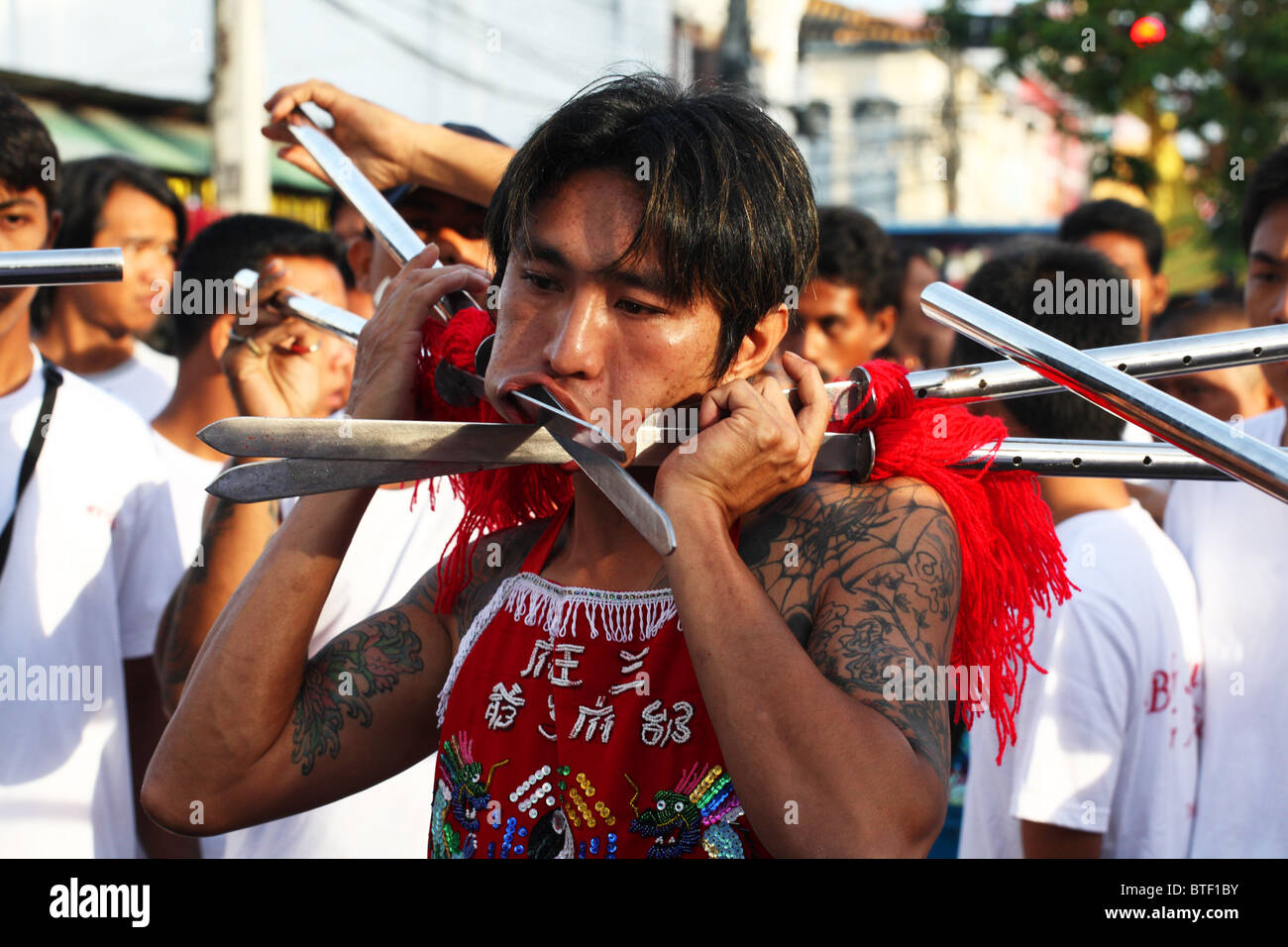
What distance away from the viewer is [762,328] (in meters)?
1.81

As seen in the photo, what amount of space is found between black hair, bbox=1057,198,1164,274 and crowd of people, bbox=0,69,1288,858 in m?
1.53

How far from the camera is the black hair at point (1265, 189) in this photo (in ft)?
9.86

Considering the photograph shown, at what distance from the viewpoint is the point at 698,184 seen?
1.71 m

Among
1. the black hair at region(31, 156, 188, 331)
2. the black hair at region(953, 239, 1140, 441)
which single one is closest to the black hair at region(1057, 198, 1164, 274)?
the black hair at region(953, 239, 1140, 441)

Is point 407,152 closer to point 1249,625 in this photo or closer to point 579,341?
point 579,341

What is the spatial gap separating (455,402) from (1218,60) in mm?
13399

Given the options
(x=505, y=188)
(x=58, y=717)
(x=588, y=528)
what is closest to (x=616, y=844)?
(x=588, y=528)

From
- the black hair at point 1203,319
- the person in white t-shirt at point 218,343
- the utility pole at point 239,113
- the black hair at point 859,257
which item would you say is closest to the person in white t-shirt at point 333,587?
the person in white t-shirt at point 218,343

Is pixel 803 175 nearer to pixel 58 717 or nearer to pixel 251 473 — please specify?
pixel 251 473

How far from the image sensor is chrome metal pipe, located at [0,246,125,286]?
5.77 feet

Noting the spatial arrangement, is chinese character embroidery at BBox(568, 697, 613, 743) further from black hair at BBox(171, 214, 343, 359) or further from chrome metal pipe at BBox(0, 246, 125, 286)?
black hair at BBox(171, 214, 343, 359)

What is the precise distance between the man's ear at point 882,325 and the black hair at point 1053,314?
4.55 feet

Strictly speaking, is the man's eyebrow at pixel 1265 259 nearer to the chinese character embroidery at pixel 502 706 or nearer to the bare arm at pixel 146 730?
the chinese character embroidery at pixel 502 706

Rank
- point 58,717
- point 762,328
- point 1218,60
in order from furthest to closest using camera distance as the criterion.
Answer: point 1218,60, point 58,717, point 762,328
